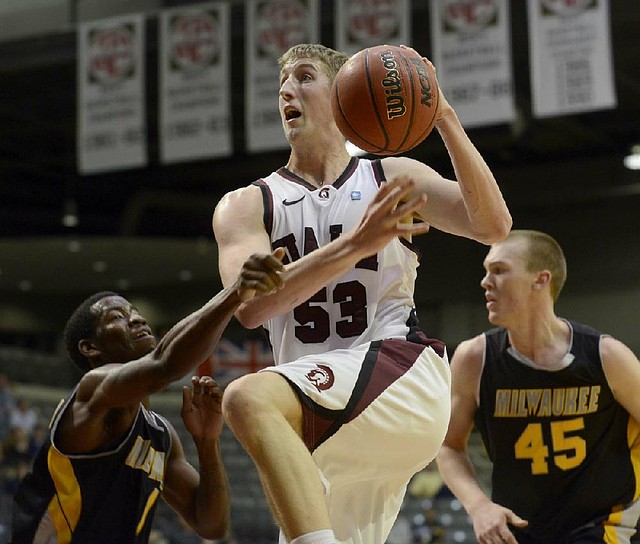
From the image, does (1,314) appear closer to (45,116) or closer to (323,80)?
(45,116)

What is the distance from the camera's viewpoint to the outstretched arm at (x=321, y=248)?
3373 millimetres

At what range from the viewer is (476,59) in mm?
9930

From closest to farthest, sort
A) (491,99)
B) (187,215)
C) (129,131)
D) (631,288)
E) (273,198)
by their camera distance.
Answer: (273,198) → (491,99) → (129,131) → (631,288) → (187,215)

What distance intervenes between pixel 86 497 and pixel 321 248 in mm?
1551

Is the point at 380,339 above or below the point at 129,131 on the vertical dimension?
below

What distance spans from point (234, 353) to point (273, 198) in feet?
55.1

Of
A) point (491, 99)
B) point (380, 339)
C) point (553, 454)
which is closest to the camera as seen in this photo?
point (380, 339)

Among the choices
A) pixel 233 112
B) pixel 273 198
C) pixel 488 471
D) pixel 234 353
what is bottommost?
pixel 488 471

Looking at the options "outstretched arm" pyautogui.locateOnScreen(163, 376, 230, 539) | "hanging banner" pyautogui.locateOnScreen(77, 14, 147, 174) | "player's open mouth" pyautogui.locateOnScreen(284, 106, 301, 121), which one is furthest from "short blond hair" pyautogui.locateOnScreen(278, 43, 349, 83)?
"hanging banner" pyautogui.locateOnScreen(77, 14, 147, 174)

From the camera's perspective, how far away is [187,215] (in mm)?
22469

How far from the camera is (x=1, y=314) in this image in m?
28.3

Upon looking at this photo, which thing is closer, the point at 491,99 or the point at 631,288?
the point at 491,99

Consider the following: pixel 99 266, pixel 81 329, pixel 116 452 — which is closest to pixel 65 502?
pixel 116 452

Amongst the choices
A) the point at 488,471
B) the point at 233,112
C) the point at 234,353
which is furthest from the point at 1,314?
the point at 488,471
